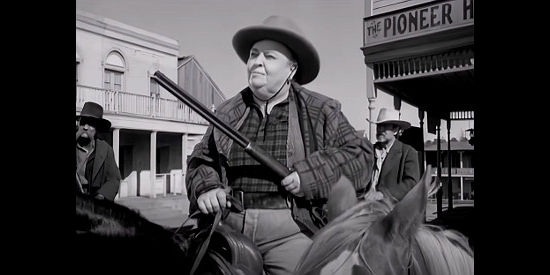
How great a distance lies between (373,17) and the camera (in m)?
1.29

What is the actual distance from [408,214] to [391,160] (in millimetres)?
325

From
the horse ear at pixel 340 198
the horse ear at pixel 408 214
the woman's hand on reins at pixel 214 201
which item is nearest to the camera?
the horse ear at pixel 408 214

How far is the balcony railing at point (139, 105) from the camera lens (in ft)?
4.39

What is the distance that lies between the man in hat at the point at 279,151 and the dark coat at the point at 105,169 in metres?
0.24

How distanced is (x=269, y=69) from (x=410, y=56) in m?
0.39

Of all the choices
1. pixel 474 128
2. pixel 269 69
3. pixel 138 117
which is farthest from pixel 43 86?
pixel 474 128

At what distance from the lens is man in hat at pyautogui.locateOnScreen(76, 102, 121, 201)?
4.41 feet

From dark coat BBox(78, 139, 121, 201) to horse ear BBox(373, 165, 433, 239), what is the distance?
0.77 metres

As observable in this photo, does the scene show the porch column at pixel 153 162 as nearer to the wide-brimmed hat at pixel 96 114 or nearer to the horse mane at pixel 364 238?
the wide-brimmed hat at pixel 96 114

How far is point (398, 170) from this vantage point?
1269 millimetres

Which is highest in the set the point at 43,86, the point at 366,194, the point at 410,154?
the point at 43,86

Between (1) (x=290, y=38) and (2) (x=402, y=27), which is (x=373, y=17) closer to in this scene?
(2) (x=402, y=27)

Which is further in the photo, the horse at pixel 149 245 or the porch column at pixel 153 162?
the porch column at pixel 153 162

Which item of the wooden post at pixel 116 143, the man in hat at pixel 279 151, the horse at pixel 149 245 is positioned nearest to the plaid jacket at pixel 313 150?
the man in hat at pixel 279 151
